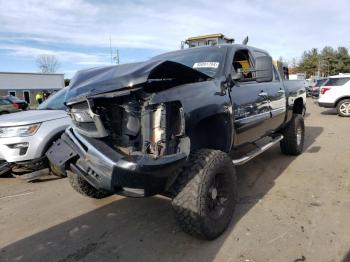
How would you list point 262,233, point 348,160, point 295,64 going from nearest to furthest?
1. point 262,233
2. point 348,160
3. point 295,64

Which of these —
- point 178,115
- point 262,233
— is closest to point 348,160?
point 262,233

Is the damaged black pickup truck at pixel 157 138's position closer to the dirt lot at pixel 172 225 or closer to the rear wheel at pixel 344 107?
the dirt lot at pixel 172 225

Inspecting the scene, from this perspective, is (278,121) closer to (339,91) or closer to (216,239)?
(216,239)

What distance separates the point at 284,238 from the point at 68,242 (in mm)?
2149

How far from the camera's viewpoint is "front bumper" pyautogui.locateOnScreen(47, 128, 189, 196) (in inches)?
117

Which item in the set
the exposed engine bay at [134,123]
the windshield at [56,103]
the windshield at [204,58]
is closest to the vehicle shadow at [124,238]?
the exposed engine bay at [134,123]

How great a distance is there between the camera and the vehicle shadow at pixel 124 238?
341 cm

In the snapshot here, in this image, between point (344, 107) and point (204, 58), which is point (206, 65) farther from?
point (344, 107)

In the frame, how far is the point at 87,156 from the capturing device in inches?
128

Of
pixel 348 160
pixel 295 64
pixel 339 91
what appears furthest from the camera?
pixel 295 64

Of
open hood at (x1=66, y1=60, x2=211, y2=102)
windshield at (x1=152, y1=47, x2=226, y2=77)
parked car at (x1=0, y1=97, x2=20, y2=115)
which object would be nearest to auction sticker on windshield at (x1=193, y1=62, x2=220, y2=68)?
windshield at (x1=152, y1=47, x2=226, y2=77)

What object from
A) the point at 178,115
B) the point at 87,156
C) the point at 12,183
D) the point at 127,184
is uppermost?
the point at 178,115

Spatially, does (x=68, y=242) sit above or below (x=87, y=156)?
below

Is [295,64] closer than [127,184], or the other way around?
[127,184]
